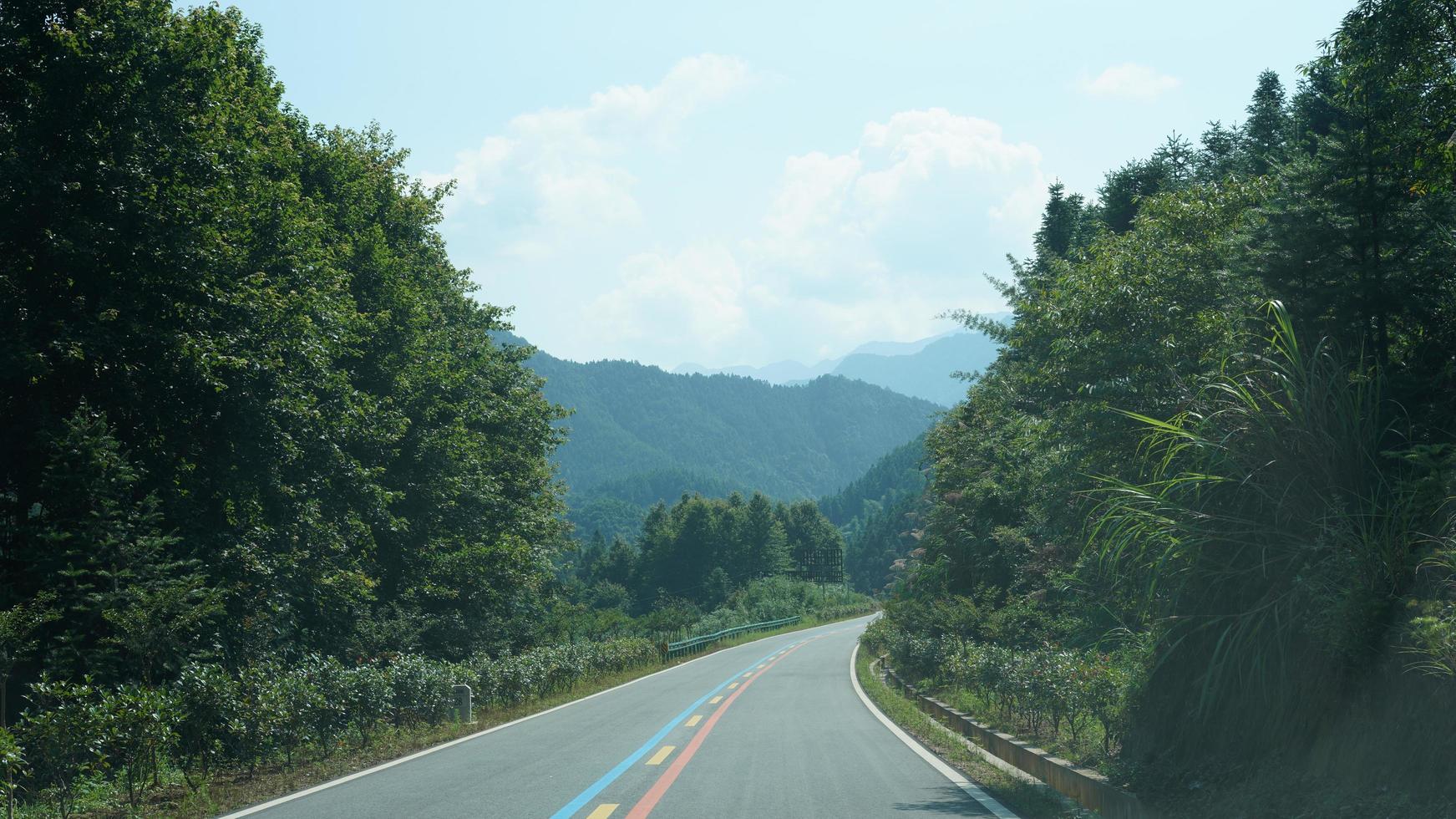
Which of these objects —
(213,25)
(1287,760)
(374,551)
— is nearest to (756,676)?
(374,551)

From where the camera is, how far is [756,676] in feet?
97.8

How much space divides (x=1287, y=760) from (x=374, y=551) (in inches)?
906

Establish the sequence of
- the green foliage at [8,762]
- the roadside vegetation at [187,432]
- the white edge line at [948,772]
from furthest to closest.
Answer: the roadside vegetation at [187,432] < the white edge line at [948,772] < the green foliage at [8,762]

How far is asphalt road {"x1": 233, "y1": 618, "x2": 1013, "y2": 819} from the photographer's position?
7.99m

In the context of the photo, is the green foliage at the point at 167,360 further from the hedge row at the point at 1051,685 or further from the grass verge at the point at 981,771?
the hedge row at the point at 1051,685

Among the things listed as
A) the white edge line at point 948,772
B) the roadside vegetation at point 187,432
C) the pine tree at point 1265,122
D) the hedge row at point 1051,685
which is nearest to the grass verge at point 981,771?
the white edge line at point 948,772

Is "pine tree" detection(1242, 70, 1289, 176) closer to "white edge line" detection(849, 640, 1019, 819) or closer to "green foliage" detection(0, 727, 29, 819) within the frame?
"white edge line" detection(849, 640, 1019, 819)

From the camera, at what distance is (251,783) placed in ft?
33.8

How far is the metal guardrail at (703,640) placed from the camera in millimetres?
42338

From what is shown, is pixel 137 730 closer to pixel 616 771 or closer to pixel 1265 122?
pixel 616 771

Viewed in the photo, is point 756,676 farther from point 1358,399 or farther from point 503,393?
point 1358,399

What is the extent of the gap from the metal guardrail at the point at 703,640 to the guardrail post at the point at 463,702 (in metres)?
23.5

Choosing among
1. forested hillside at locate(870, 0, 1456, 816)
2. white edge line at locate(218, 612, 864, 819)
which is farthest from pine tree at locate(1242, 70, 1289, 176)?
white edge line at locate(218, 612, 864, 819)

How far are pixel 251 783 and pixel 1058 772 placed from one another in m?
8.63
